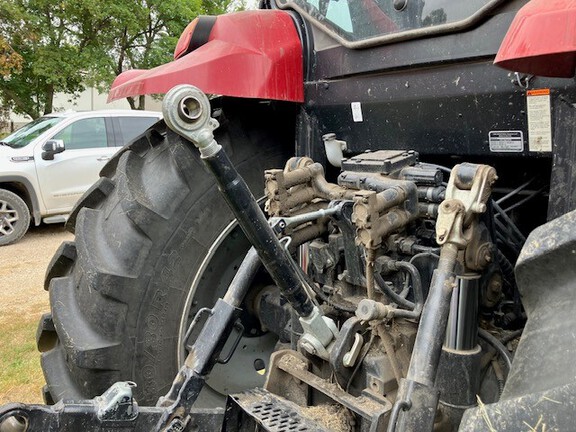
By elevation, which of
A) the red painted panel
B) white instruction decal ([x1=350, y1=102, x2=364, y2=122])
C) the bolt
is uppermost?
the red painted panel

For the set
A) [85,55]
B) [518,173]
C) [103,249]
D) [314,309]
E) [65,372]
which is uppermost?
[85,55]

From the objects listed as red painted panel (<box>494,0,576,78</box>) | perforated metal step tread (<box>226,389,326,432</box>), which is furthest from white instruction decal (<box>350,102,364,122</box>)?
perforated metal step tread (<box>226,389,326,432</box>)

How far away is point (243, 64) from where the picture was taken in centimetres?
216

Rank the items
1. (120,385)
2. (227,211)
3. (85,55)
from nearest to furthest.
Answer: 1. (120,385)
2. (227,211)
3. (85,55)

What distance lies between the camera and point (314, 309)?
1636 mm

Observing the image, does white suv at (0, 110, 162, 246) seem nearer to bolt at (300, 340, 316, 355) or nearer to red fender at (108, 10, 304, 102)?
red fender at (108, 10, 304, 102)

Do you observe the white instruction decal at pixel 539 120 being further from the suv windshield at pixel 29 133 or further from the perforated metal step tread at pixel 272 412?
the suv windshield at pixel 29 133

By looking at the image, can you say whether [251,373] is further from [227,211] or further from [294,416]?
[294,416]

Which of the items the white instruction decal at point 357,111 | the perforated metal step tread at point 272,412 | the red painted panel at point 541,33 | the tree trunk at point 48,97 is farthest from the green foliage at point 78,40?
the red painted panel at point 541,33

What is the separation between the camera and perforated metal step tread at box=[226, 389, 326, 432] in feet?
5.07

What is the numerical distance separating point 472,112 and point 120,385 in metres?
1.26

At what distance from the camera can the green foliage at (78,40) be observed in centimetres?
Result: 1598

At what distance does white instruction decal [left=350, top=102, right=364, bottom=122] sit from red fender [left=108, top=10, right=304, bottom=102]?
25 centimetres

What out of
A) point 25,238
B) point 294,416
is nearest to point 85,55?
point 25,238
